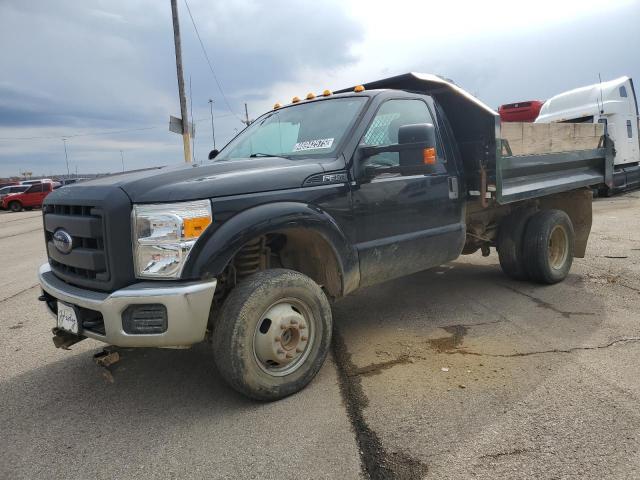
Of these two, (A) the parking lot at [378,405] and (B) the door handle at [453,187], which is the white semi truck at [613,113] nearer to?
(B) the door handle at [453,187]

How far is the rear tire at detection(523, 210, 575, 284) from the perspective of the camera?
17.6ft

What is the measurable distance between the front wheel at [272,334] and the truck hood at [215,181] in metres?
0.57

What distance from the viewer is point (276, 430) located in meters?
2.81

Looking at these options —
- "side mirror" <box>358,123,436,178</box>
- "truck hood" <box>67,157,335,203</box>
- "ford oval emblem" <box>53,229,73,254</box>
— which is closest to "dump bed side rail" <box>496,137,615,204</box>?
"side mirror" <box>358,123,436,178</box>

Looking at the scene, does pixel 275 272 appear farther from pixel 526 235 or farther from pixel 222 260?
pixel 526 235

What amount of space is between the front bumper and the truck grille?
180 mm

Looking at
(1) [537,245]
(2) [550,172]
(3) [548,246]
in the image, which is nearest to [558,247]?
(3) [548,246]

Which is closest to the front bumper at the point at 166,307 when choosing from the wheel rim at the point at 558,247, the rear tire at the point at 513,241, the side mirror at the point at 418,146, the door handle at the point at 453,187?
the side mirror at the point at 418,146

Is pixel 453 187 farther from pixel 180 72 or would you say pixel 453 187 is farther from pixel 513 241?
pixel 180 72

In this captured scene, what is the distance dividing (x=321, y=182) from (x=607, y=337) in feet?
8.61

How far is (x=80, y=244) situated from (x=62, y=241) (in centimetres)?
17

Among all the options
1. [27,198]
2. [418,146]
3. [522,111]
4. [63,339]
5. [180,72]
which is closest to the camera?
[63,339]

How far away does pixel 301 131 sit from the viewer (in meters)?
4.04

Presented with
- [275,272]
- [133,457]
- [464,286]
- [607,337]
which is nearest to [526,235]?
[464,286]
